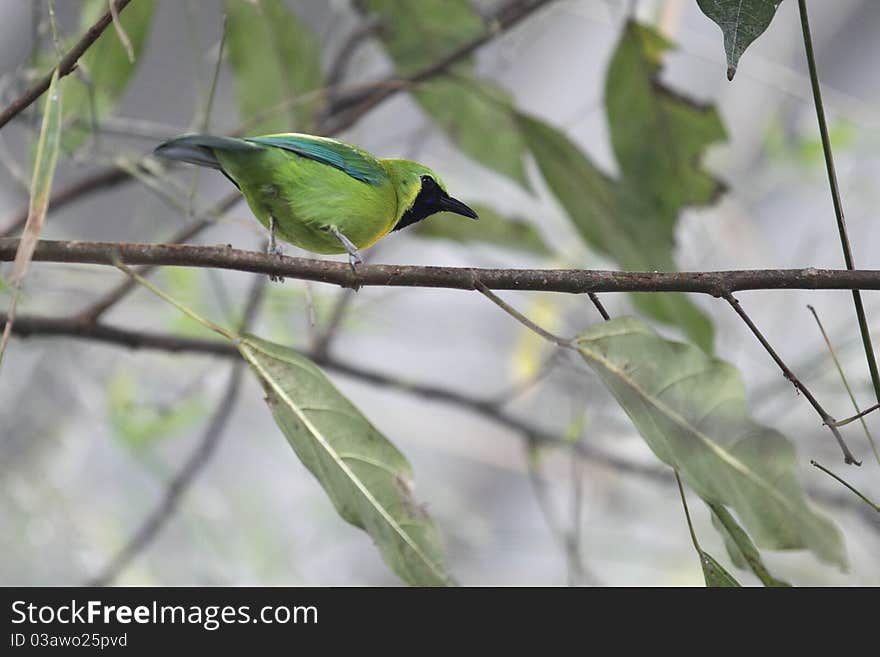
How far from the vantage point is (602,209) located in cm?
135

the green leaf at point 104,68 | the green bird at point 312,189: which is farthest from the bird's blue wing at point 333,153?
the green leaf at point 104,68

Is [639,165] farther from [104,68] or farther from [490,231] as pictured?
[104,68]

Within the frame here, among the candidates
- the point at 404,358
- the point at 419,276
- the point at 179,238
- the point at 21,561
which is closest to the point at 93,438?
the point at 21,561

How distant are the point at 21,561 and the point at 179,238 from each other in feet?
4.29

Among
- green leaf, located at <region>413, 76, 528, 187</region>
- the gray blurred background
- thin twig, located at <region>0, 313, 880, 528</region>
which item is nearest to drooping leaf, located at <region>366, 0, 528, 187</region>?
green leaf, located at <region>413, 76, 528, 187</region>

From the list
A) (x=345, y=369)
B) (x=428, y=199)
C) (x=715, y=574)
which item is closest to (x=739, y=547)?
Answer: (x=715, y=574)

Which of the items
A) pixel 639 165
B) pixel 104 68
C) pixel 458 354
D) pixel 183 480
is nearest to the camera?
pixel 104 68

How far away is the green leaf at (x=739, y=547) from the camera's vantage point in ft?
2.33

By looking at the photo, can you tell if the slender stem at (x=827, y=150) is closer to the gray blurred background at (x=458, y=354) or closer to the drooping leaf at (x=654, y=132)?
the drooping leaf at (x=654, y=132)

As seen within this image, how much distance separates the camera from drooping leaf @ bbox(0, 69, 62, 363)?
521 millimetres

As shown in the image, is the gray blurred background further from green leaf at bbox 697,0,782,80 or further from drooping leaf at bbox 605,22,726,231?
green leaf at bbox 697,0,782,80

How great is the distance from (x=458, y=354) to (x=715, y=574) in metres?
2.53

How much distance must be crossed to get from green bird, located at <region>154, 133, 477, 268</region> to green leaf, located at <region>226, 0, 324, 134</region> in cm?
59

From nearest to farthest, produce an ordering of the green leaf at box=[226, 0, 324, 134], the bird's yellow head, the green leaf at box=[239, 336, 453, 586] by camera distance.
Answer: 1. the green leaf at box=[239, 336, 453, 586]
2. the bird's yellow head
3. the green leaf at box=[226, 0, 324, 134]
